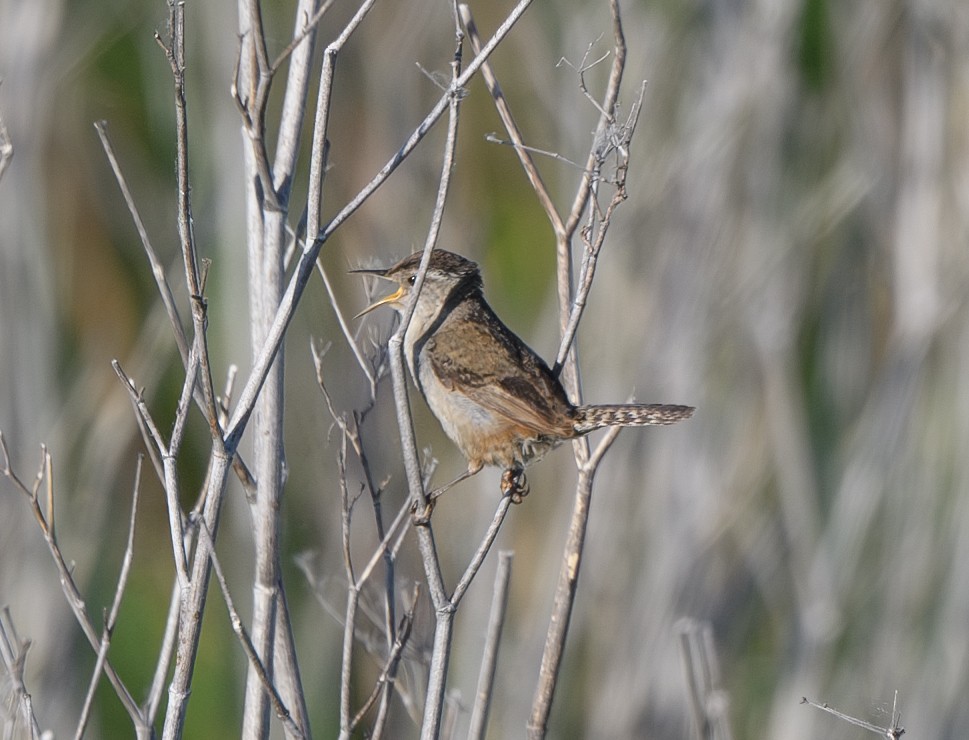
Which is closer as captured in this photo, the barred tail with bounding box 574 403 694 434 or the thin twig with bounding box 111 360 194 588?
the thin twig with bounding box 111 360 194 588

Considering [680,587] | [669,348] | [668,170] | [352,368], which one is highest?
[668,170]

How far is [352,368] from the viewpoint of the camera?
4.08m

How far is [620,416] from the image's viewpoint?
2.31 m

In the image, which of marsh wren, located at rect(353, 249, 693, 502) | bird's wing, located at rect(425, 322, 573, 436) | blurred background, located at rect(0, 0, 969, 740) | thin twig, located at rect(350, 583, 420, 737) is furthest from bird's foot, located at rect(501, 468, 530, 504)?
blurred background, located at rect(0, 0, 969, 740)

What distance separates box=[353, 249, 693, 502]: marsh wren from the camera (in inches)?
A: 95.4

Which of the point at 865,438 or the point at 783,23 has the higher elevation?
the point at 783,23

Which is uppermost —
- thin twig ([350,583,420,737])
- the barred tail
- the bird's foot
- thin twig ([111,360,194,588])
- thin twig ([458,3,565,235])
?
thin twig ([458,3,565,235])

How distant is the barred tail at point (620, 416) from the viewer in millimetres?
2303

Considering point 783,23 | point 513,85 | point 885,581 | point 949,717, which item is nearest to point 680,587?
point 885,581

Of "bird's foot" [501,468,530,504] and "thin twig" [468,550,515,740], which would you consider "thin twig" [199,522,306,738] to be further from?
"bird's foot" [501,468,530,504]

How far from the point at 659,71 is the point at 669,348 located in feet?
3.38

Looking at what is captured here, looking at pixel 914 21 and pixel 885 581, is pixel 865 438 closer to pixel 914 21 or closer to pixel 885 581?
pixel 885 581

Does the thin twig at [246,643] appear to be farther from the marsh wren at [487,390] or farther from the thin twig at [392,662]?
the marsh wren at [487,390]

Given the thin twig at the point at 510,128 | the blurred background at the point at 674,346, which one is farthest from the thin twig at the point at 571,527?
the blurred background at the point at 674,346
